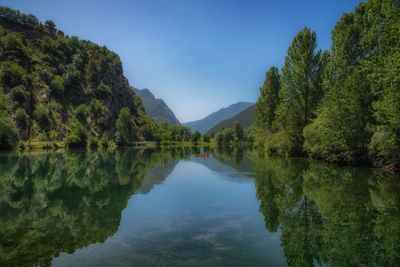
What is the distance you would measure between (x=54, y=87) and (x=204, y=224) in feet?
495

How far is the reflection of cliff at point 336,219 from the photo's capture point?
11953 mm

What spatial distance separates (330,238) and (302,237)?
Result: 1.05 m

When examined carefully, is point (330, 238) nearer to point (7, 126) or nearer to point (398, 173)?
point (398, 173)

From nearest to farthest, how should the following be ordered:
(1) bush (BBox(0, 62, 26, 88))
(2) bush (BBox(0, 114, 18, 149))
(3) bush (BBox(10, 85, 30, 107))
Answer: (2) bush (BBox(0, 114, 18, 149))
(3) bush (BBox(10, 85, 30, 107))
(1) bush (BBox(0, 62, 26, 88))

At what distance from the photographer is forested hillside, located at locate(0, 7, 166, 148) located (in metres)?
126

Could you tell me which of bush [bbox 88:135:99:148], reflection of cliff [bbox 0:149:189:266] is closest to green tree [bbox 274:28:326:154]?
reflection of cliff [bbox 0:149:189:266]

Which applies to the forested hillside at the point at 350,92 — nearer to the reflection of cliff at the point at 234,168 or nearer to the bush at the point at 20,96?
the reflection of cliff at the point at 234,168

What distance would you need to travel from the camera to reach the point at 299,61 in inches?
2295

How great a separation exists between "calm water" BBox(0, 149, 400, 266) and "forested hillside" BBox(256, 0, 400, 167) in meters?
8.00

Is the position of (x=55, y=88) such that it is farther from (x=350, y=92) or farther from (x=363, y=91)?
(x=363, y=91)

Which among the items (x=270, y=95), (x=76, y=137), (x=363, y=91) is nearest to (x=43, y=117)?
(x=76, y=137)

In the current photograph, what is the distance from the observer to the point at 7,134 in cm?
8481

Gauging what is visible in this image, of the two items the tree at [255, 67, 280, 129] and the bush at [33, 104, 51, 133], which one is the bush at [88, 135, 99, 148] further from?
the tree at [255, 67, 280, 129]

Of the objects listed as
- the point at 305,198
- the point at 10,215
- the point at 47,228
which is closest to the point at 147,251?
the point at 47,228
